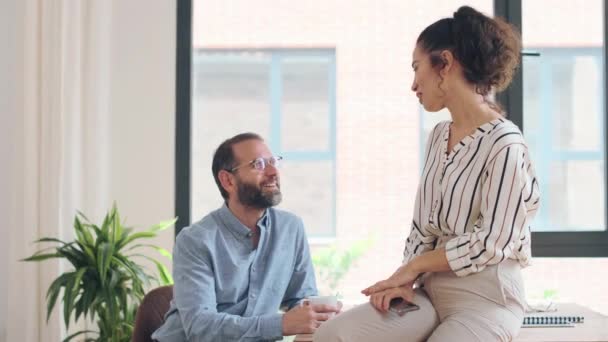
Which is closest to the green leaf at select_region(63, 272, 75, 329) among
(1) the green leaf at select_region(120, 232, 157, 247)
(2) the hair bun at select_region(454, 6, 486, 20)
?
(1) the green leaf at select_region(120, 232, 157, 247)

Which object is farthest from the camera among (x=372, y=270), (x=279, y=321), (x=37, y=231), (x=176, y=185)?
(x=372, y=270)

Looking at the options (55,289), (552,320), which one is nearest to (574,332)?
(552,320)

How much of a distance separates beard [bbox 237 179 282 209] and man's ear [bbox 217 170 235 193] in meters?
0.06

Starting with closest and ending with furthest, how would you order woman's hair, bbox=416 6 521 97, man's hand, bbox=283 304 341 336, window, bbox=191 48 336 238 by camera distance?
woman's hair, bbox=416 6 521 97, man's hand, bbox=283 304 341 336, window, bbox=191 48 336 238

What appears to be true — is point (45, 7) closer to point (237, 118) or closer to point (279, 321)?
point (237, 118)

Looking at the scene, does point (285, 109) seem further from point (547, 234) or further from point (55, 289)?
point (55, 289)

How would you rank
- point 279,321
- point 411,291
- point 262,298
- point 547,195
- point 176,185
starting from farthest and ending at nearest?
point 547,195, point 176,185, point 262,298, point 279,321, point 411,291

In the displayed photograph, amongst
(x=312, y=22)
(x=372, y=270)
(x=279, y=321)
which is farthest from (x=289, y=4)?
(x=279, y=321)

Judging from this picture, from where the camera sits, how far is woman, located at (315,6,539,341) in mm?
1861

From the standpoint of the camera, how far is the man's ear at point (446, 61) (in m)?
2.01

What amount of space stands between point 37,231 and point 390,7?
192 centimetres

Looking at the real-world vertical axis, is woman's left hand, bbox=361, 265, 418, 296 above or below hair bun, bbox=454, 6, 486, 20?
below

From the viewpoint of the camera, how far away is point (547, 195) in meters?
4.11

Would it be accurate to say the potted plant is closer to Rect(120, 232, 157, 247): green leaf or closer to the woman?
Rect(120, 232, 157, 247): green leaf
